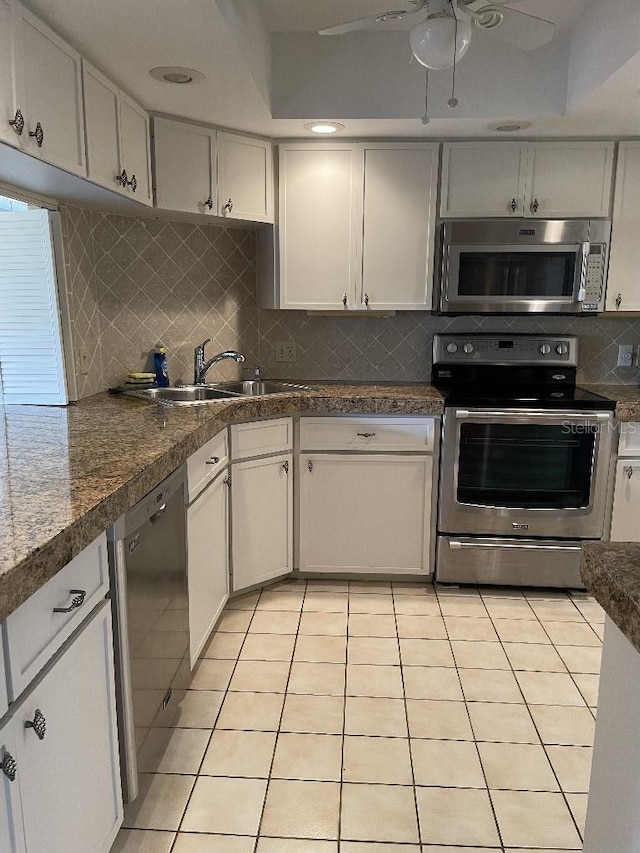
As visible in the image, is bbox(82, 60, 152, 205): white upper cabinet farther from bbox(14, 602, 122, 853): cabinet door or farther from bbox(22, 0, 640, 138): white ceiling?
bbox(14, 602, 122, 853): cabinet door

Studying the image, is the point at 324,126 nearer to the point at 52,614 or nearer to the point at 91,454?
the point at 91,454

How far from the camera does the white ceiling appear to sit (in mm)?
2166

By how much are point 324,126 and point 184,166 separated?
67 cm

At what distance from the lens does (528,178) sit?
2998mm

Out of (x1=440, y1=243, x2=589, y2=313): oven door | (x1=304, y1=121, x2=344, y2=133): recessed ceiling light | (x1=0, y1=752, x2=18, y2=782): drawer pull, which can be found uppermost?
(x1=304, y1=121, x2=344, y2=133): recessed ceiling light

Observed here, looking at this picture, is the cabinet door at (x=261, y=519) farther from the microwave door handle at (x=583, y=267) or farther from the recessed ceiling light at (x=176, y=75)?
the microwave door handle at (x=583, y=267)

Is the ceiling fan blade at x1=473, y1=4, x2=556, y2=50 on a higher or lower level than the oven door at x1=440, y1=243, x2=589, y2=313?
higher

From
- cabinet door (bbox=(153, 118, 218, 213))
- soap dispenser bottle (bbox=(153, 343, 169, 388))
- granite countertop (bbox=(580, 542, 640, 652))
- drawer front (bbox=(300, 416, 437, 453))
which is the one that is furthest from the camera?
soap dispenser bottle (bbox=(153, 343, 169, 388))

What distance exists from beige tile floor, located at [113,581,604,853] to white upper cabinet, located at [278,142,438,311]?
4.98ft

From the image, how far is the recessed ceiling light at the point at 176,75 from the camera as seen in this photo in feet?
7.06

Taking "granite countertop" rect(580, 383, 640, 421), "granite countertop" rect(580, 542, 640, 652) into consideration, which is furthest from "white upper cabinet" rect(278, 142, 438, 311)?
"granite countertop" rect(580, 542, 640, 652)

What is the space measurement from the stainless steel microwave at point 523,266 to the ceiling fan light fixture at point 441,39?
4.61 feet

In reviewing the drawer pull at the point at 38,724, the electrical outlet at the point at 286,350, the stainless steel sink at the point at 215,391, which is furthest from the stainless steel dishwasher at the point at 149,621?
the electrical outlet at the point at 286,350

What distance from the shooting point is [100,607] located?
1368 mm
